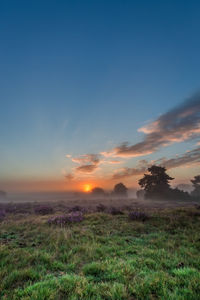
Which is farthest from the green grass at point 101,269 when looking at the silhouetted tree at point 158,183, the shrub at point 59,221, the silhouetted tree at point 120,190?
the silhouetted tree at point 120,190

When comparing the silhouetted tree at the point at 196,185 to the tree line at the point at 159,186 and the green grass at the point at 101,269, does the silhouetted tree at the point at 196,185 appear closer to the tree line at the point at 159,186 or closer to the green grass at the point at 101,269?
the tree line at the point at 159,186

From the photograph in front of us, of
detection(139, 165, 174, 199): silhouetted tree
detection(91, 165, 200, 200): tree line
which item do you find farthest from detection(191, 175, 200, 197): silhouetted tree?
detection(139, 165, 174, 199): silhouetted tree

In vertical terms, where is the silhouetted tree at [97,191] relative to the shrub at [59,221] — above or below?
below

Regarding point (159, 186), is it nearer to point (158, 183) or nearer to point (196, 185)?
point (158, 183)

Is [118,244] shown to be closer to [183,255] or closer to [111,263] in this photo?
[111,263]

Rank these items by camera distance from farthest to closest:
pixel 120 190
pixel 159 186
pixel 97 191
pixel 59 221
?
pixel 97 191
pixel 120 190
pixel 159 186
pixel 59 221

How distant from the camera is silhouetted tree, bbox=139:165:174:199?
4831 centimetres

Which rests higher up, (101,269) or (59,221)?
(101,269)

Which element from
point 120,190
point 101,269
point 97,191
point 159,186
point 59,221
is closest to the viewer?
point 101,269

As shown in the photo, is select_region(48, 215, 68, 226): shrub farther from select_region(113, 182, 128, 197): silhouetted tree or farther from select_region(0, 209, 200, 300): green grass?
select_region(113, 182, 128, 197): silhouetted tree

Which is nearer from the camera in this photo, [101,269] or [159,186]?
[101,269]

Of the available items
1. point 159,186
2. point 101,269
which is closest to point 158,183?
point 159,186

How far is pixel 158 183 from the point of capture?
161ft

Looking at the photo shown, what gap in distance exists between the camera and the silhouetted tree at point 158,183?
159ft
